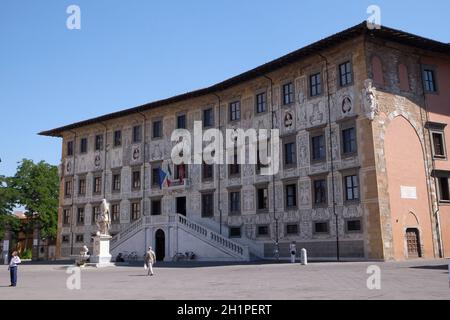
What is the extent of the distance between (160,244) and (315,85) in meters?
15.8

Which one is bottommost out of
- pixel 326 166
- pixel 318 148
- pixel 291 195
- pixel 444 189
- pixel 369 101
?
pixel 444 189

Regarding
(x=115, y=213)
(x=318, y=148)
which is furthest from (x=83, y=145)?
(x=318, y=148)

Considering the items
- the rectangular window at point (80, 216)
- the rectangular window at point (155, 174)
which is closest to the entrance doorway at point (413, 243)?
the rectangular window at point (155, 174)

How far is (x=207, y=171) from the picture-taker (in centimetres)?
3519

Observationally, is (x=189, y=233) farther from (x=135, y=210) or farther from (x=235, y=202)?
(x=135, y=210)

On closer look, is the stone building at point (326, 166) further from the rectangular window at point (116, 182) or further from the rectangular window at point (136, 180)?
the rectangular window at point (116, 182)

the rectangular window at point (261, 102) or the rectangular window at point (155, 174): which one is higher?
the rectangular window at point (261, 102)

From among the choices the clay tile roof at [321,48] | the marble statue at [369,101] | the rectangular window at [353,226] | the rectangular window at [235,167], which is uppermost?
the clay tile roof at [321,48]

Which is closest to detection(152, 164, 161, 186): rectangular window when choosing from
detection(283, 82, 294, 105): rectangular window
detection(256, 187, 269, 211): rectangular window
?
detection(256, 187, 269, 211): rectangular window

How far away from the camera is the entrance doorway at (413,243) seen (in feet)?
83.7

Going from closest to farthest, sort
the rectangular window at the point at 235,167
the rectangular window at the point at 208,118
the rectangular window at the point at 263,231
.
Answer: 1. the rectangular window at the point at 263,231
2. the rectangular window at the point at 235,167
3. the rectangular window at the point at 208,118

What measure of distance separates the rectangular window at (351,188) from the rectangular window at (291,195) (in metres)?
3.79
